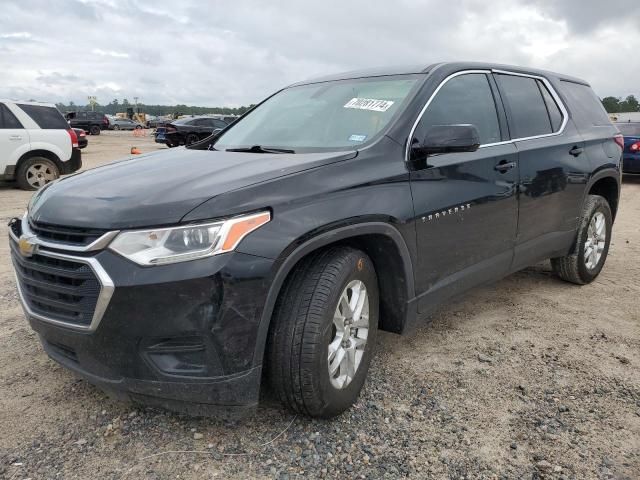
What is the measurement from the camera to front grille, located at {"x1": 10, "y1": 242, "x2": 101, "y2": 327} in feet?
7.03

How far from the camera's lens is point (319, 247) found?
2.39m

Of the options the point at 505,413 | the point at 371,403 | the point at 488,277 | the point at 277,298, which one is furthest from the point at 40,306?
the point at 488,277

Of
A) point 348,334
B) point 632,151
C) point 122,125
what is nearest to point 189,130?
point 632,151

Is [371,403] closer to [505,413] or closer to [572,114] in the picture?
[505,413]

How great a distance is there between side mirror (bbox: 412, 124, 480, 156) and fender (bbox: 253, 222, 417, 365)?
1.65ft

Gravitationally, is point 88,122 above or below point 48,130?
below

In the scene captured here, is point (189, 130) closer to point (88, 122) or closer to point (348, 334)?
point (88, 122)

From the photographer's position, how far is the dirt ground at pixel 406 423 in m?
2.29

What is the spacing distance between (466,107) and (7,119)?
31.1 ft

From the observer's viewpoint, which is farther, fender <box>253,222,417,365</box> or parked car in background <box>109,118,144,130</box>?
parked car in background <box>109,118,144,130</box>

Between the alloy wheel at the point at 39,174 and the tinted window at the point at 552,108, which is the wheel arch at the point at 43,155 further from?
the tinted window at the point at 552,108

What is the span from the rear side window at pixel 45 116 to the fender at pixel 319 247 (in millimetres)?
9691

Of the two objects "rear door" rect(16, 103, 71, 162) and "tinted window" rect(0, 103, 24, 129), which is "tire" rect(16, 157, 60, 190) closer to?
"rear door" rect(16, 103, 71, 162)

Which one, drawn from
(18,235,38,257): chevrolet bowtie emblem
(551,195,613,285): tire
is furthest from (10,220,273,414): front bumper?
(551,195,613,285): tire
